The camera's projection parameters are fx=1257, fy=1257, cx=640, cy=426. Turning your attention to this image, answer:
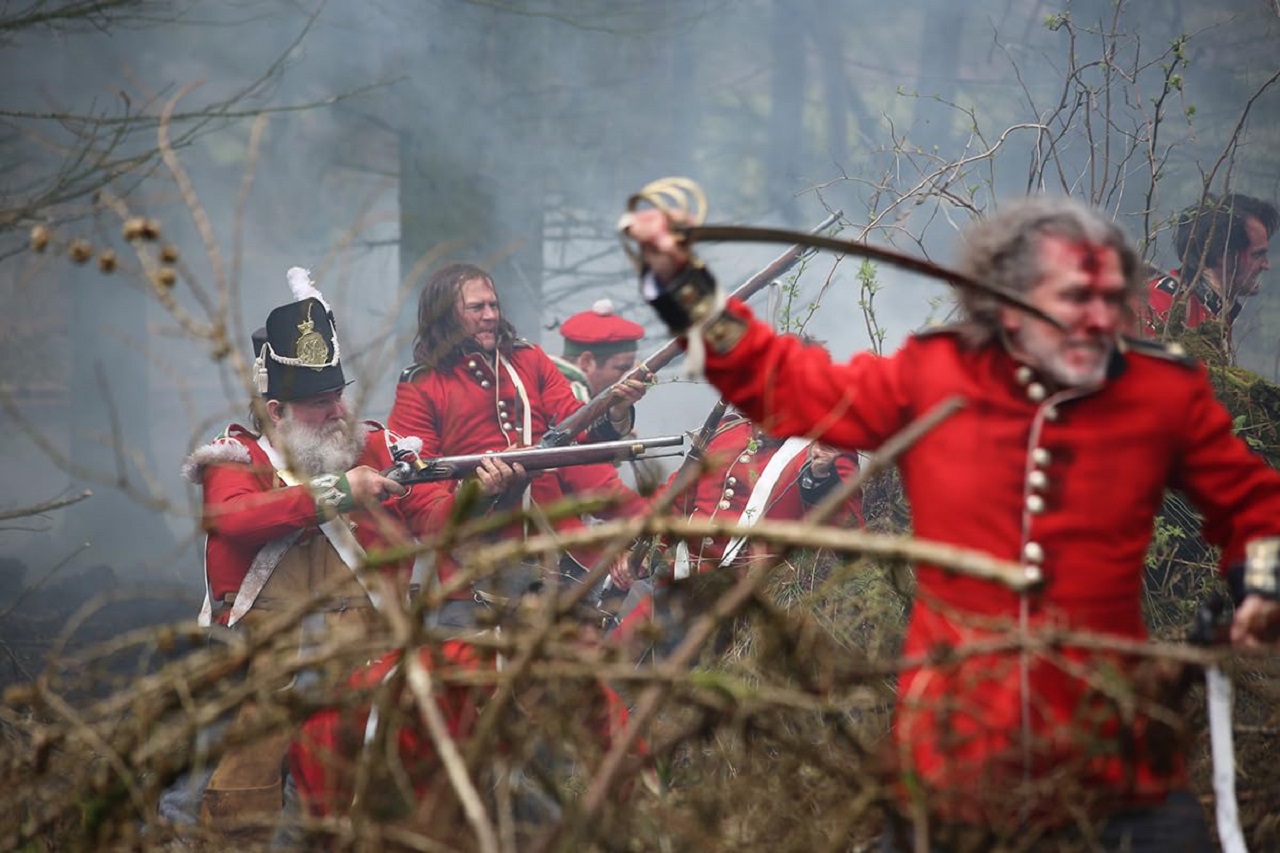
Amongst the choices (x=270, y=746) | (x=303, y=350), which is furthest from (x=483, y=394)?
(x=270, y=746)

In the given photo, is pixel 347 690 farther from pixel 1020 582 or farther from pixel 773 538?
pixel 1020 582

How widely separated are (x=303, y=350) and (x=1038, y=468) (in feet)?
11.8

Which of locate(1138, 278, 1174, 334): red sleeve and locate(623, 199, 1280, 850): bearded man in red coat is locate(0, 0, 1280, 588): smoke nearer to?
locate(1138, 278, 1174, 334): red sleeve

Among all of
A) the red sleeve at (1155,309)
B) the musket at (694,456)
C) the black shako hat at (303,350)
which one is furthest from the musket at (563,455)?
the red sleeve at (1155,309)

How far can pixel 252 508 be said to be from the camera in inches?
189

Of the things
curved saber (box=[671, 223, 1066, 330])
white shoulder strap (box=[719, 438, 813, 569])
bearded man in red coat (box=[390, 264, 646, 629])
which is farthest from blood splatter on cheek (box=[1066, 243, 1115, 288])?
bearded man in red coat (box=[390, 264, 646, 629])

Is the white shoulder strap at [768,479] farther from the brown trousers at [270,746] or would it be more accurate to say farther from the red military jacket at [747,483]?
the brown trousers at [270,746]

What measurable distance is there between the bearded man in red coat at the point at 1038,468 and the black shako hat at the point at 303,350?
307 centimetres

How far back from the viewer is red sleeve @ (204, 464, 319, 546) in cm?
481

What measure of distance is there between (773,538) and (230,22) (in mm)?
9587

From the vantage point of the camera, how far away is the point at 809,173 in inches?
436

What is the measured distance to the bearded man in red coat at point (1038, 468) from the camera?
2.27 m

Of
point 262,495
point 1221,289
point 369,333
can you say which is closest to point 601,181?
point 369,333

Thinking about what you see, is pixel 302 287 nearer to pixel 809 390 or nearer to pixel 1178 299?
pixel 809 390
